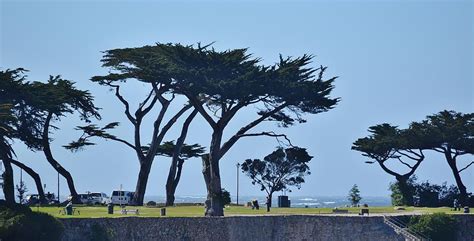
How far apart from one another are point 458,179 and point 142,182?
87.5ft

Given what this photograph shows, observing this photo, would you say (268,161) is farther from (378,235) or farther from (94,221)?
(94,221)

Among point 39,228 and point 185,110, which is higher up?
point 185,110

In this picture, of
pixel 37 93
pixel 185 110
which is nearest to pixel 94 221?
pixel 37 93

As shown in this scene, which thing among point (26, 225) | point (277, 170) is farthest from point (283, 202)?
point (26, 225)

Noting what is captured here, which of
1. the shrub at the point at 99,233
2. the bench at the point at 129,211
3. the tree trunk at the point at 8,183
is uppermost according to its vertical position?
the tree trunk at the point at 8,183

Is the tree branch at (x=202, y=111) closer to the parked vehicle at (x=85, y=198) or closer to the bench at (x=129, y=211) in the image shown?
the bench at (x=129, y=211)

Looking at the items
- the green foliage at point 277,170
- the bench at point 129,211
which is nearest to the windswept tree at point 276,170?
the green foliage at point 277,170

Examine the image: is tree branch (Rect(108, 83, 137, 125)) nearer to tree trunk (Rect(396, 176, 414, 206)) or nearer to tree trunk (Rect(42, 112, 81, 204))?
tree trunk (Rect(42, 112, 81, 204))

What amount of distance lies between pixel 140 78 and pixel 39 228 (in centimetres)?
2858

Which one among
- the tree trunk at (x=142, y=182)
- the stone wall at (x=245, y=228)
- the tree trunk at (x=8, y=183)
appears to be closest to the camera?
the stone wall at (x=245, y=228)

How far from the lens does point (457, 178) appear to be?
294 ft

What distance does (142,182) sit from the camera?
81375mm

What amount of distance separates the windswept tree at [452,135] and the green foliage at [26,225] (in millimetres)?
46161

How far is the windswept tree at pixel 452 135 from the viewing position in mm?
88250
